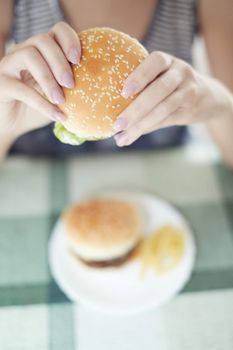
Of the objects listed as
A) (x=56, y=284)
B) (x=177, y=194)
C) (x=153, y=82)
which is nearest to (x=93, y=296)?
(x=56, y=284)

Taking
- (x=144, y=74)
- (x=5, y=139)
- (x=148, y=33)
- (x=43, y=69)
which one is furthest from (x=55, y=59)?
(x=148, y=33)

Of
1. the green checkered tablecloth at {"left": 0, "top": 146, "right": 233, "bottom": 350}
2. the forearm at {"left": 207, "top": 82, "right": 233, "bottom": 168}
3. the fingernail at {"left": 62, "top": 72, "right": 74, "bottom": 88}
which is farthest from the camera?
the forearm at {"left": 207, "top": 82, "right": 233, "bottom": 168}

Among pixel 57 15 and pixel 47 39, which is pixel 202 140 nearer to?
pixel 57 15

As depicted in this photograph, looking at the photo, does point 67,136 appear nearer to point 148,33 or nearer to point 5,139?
point 5,139

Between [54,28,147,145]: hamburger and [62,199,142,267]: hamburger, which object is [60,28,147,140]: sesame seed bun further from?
[62,199,142,267]: hamburger

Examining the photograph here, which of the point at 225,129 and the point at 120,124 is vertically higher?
the point at 120,124

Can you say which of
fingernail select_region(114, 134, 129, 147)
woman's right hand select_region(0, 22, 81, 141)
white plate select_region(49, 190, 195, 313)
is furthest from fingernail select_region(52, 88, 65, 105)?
white plate select_region(49, 190, 195, 313)

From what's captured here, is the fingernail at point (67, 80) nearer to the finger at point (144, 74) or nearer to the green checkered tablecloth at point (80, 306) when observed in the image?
the finger at point (144, 74)
